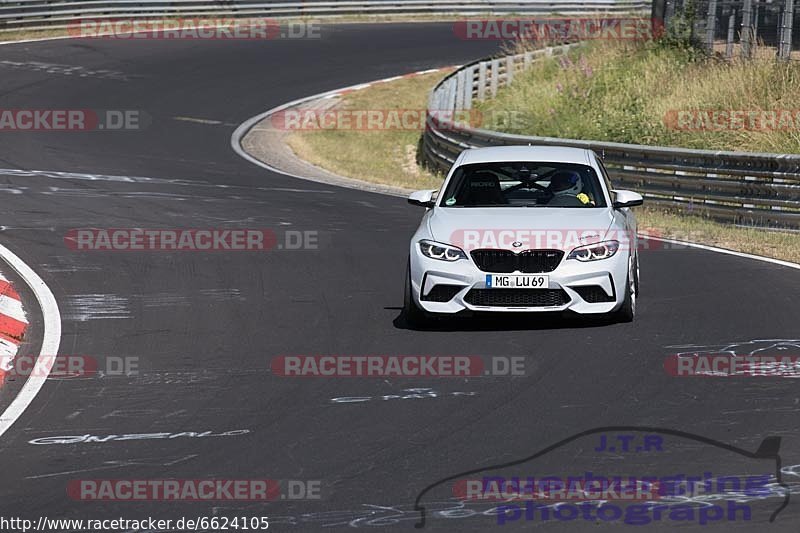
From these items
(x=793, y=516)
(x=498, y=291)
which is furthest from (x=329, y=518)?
(x=498, y=291)

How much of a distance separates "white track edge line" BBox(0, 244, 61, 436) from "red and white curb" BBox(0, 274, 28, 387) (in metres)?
0.19

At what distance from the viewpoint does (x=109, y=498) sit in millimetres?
7168

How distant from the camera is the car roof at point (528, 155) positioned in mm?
12797

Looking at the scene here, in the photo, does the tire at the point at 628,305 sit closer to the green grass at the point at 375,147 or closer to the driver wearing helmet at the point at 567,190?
the driver wearing helmet at the point at 567,190

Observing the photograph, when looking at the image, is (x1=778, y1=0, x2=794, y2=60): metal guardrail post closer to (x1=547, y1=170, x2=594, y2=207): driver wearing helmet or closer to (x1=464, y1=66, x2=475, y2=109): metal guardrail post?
(x1=464, y1=66, x2=475, y2=109): metal guardrail post

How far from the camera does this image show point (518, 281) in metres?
11.2

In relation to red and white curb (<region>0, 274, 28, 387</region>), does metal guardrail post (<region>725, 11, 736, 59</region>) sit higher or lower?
higher

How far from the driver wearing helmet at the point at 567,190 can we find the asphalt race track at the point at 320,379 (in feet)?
3.59

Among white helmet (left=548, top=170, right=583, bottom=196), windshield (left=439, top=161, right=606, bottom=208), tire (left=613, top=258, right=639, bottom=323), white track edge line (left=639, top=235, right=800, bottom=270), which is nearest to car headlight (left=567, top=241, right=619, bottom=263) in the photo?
tire (left=613, top=258, right=639, bottom=323)

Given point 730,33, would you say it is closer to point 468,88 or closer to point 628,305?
point 468,88

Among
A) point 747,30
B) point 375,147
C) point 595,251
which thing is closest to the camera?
point 595,251

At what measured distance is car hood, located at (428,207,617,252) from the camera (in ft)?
37.4

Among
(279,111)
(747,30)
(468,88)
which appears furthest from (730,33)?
(279,111)

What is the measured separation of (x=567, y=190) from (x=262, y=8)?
3396cm
